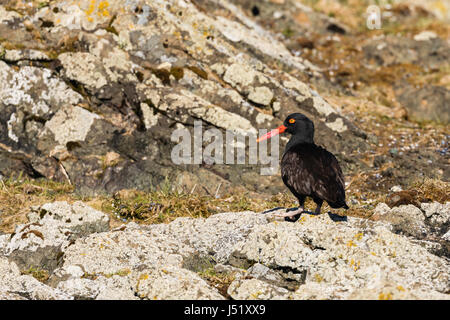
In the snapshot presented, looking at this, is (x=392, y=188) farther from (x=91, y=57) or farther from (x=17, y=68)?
(x=17, y=68)

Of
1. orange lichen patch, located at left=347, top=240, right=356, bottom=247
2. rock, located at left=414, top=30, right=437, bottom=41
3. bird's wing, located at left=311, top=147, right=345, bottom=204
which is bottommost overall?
orange lichen patch, located at left=347, top=240, right=356, bottom=247

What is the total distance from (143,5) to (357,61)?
32.6ft

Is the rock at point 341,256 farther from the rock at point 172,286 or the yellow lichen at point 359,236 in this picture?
the rock at point 172,286

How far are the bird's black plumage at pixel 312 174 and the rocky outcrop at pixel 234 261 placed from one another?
391 millimetres

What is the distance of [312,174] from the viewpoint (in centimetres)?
851

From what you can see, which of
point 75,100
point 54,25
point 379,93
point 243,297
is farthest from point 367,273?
point 379,93

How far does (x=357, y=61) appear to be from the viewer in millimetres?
20938

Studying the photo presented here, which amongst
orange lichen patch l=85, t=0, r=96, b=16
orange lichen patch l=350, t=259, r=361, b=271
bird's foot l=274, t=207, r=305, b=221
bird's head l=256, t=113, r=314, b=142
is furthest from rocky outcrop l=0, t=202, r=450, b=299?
orange lichen patch l=85, t=0, r=96, b=16

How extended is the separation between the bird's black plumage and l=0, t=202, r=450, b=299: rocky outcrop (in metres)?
0.39

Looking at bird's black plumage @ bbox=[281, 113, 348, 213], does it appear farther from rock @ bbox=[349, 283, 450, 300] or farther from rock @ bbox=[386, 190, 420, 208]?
rock @ bbox=[349, 283, 450, 300]

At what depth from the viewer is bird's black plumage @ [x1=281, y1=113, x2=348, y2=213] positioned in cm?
823

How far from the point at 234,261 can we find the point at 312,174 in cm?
200

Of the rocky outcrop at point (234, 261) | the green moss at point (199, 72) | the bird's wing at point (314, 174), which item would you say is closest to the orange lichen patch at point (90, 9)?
the green moss at point (199, 72)

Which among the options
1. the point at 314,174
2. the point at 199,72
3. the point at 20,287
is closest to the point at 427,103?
the point at 199,72
